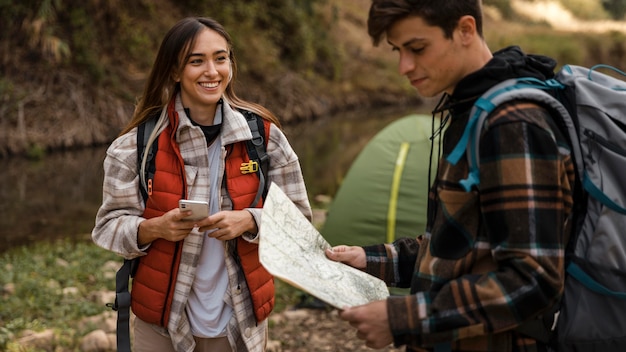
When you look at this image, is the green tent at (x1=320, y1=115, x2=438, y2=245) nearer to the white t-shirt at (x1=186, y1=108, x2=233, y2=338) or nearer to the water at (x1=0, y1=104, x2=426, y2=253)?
the white t-shirt at (x1=186, y1=108, x2=233, y2=338)

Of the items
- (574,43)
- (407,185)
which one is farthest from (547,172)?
(574,43)

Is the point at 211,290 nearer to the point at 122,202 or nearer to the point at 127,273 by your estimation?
the point at 127,273

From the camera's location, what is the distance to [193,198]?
2.52 m

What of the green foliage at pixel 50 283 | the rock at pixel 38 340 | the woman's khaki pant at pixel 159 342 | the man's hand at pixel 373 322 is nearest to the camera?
the man's hand at pixel 373 322

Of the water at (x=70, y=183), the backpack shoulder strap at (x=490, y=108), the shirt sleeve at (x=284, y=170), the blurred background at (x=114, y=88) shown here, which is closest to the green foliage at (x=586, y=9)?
the blurred background at (x=114, y=88)

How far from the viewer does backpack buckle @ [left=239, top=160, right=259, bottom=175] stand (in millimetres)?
2543

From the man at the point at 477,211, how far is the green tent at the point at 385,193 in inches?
126

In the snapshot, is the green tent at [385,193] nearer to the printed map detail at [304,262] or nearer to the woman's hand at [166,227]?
the woman's hand at [166,227]

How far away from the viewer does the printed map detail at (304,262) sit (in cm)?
164

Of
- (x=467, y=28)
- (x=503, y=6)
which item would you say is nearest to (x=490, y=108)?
(x=467, y=28)

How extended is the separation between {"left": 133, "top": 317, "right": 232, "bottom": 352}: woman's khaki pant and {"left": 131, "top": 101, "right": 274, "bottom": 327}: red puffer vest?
7 centimetres

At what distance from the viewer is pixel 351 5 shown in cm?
2819

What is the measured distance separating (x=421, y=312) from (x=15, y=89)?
12597 millimetres

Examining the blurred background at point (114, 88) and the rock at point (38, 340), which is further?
the blurred background at point (114, 88)
